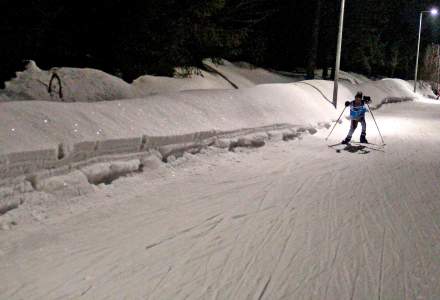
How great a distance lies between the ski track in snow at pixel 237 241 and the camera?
399cm

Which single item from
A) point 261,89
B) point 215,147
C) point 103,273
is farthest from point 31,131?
point 261,89

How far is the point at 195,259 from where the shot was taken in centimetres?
454

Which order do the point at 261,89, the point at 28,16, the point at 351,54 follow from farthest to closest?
the point at 351,54 < the point at 261,89 < the point at 28,16

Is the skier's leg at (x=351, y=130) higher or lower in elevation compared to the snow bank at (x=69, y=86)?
lower

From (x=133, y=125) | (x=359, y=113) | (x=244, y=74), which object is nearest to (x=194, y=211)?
(x=133, y=125)

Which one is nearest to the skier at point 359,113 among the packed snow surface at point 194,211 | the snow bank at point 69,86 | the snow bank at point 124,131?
the packed snow surface at point 194,211

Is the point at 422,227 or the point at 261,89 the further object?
the point at 261,89

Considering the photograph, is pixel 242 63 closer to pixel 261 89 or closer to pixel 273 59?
pixel 273 59

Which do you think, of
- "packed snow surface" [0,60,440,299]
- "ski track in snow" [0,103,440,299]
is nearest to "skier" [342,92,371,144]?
"packed snow surface" [0,60,440,299]

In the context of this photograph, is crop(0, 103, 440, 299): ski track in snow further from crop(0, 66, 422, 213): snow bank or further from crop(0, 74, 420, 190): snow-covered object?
crop(0, 74, 420, 190): snow-covered object

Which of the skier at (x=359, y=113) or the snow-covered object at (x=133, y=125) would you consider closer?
the snow-covered object at (x=133, y=125)

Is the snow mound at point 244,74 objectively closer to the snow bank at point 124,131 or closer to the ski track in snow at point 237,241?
the snow bank at point 124,131

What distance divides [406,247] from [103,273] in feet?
10.4

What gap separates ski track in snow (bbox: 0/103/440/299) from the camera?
13.1 feet
